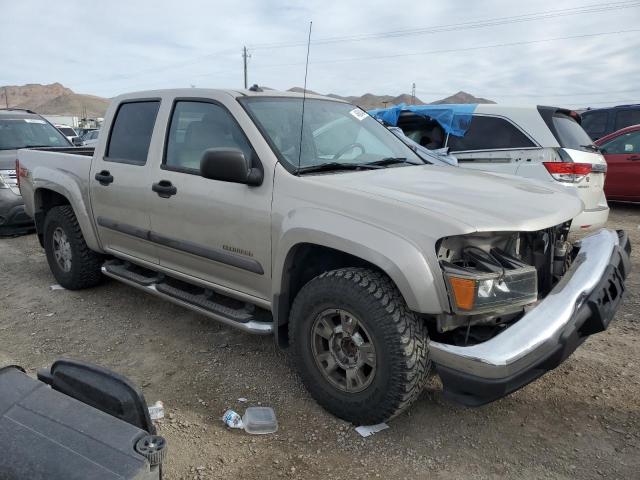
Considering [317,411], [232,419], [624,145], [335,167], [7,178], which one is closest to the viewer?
[232,419]

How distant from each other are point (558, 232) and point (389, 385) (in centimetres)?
145

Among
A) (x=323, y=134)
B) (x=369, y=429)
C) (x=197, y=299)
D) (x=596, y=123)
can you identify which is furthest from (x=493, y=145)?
(x=596, y=123)

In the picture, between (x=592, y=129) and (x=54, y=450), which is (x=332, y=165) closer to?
(x=54, y=450)

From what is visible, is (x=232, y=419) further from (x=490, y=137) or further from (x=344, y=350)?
(x=490, y=137)

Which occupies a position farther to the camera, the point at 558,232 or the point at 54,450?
the point at 558,232

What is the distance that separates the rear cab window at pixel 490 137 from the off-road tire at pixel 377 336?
4394mm

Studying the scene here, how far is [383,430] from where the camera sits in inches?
112

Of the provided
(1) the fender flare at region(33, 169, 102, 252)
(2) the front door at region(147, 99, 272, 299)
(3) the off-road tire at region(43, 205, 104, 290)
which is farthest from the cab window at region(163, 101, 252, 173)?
(3) the off-road tire at region(43, 205, 104, 290)

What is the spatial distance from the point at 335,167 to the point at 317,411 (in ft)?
4.82

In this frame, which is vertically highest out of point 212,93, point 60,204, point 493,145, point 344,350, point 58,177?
point 212,93

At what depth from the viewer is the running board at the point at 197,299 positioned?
3.23m

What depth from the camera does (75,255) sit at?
480cm

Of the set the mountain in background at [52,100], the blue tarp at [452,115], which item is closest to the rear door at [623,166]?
the blue tarp at [452,115]

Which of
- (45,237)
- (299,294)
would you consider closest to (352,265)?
(299,294)
